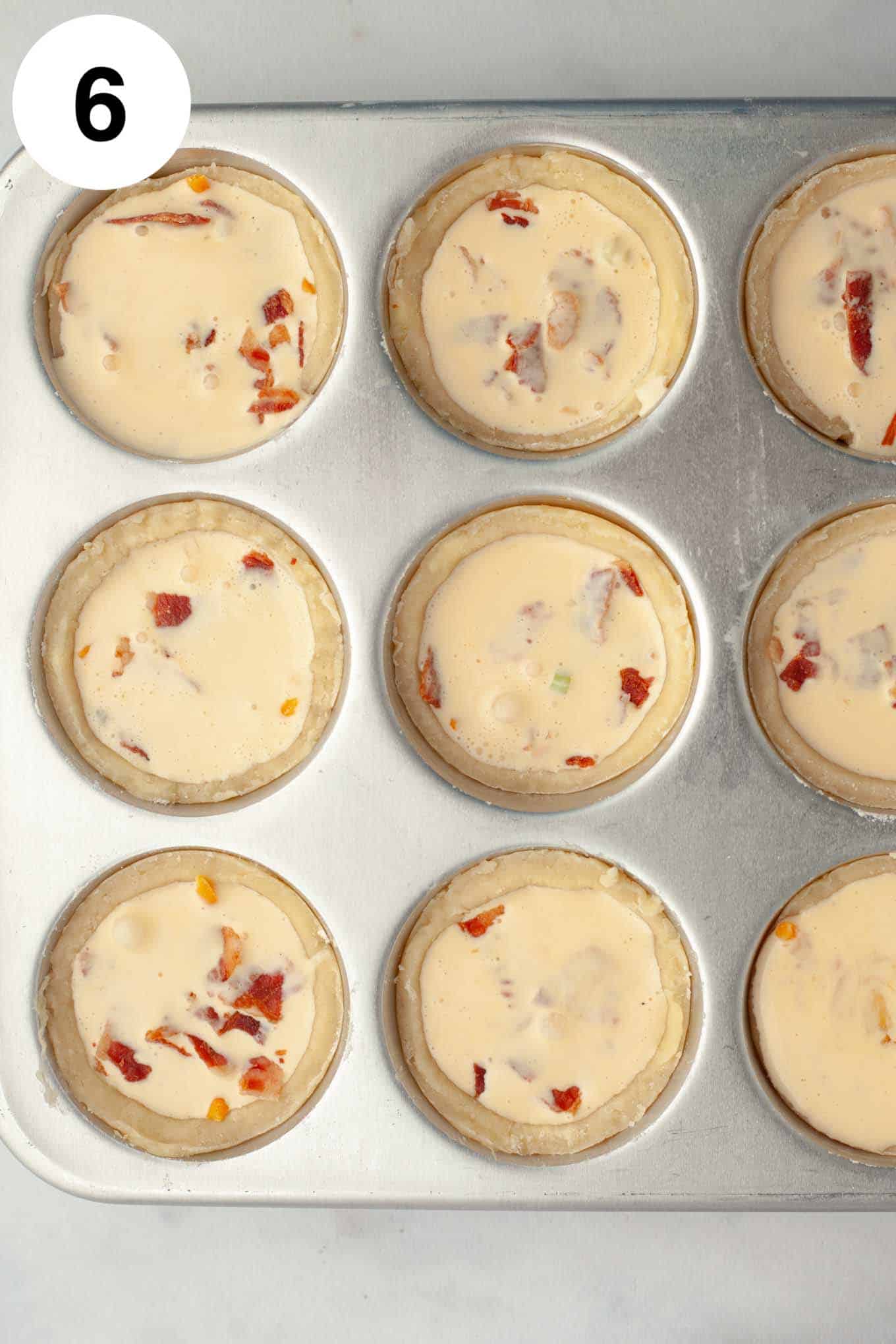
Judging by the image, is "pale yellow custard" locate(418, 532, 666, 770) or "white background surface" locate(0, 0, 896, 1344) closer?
"pale yellow custard" locate(418, 532, 666, 770)

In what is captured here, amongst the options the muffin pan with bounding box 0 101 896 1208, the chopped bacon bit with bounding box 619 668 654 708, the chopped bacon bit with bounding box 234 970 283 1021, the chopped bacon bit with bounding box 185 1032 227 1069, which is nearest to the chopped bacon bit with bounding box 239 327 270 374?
the muffin pan with bounding box 0 101 896 1208

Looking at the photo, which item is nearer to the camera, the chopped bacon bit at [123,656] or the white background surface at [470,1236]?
the chopped bacon bit at [123,656]

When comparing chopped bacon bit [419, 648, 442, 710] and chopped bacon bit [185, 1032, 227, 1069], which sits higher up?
chopped bacon bit [419, 648, 442, 710]

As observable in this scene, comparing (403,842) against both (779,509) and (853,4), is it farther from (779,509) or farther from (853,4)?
(853,4)

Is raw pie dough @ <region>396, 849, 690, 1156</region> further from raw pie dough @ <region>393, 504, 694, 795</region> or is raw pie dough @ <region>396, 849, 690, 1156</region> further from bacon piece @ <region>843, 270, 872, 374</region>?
bacon piece @ <region>843, 270, 872, 374</region>

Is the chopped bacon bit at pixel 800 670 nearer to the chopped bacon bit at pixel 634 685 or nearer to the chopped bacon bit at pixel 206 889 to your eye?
the chopped bacon bit at pixel 634 685

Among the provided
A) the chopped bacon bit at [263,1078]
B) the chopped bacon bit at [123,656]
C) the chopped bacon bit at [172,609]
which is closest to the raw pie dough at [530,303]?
the chopped bacon bit at [172,609]

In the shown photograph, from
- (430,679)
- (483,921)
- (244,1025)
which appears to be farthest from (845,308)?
(244,1025)
